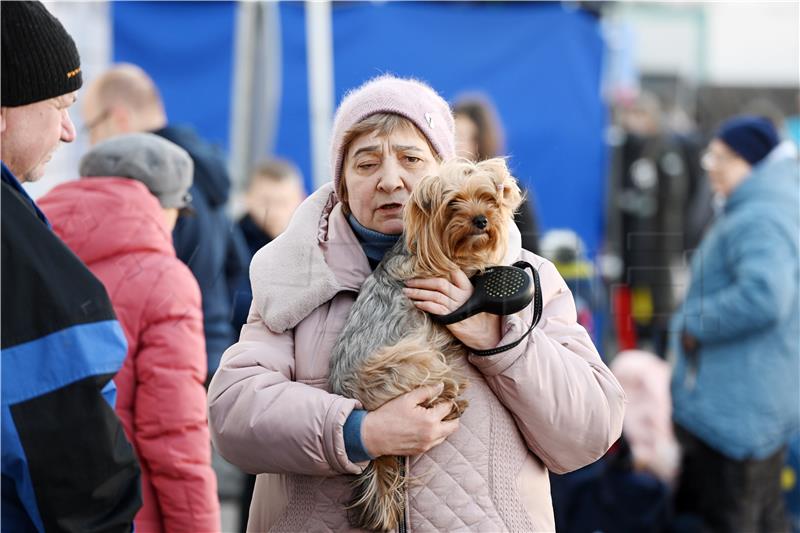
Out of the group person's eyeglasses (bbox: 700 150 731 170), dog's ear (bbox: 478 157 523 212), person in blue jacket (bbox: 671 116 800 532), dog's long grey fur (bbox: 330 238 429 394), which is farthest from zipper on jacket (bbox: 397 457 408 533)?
person's eyeglasses (bbox: 700 150 731 170)

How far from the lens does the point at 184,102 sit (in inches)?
336

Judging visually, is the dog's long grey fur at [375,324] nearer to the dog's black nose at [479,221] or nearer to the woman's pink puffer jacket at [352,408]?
the woman's pink puffer jacket at [352,408]

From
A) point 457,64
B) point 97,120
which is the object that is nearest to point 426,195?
point 97,120

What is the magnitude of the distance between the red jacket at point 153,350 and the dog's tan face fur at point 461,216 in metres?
1.07

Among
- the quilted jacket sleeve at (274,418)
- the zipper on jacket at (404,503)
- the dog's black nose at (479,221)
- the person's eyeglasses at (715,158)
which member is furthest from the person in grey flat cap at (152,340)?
the person's eyeglasses at (715,158)

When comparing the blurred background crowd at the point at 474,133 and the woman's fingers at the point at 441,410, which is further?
the blurred background crowd at the point at 474,133

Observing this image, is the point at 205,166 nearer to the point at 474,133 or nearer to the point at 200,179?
the point at 200,179

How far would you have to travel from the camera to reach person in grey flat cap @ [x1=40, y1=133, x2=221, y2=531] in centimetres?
291

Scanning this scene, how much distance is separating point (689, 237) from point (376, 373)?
315 inches

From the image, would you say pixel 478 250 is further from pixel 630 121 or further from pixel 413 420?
pixel 630 121

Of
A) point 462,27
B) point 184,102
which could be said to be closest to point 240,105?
point 184,102

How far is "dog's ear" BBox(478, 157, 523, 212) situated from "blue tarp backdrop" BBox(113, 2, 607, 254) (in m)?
6.18

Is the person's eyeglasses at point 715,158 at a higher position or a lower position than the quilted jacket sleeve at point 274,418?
higher

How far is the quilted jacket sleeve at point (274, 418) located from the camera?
2.09 m
